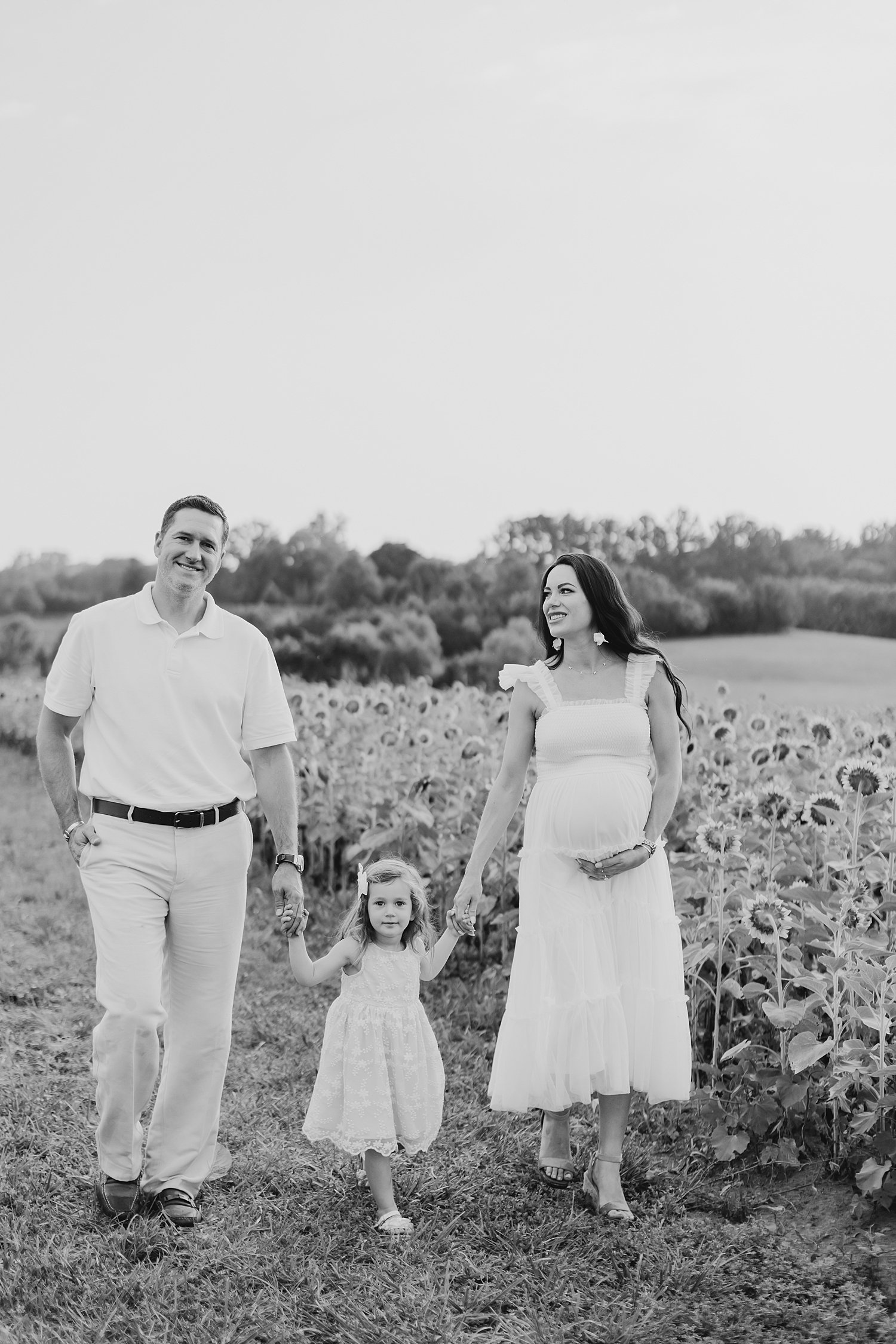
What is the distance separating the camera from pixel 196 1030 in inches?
135

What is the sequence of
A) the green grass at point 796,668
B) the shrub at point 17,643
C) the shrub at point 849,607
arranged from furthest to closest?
the shrub at point 17,643 → the shrub at point 849,607 → the green grass at point 796,668

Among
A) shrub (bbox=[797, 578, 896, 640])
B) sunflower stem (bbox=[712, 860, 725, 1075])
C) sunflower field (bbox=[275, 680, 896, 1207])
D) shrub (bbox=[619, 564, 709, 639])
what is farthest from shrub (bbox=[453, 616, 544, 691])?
sunflower stem (bbox=[712, 860, 725, 1075])

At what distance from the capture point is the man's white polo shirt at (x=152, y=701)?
331 cm

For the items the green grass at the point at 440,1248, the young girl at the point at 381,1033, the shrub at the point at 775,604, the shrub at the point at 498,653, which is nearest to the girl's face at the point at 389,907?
the young girl at the point at 381,1033

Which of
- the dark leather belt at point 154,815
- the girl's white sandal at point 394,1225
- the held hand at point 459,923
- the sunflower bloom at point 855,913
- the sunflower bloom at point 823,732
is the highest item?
the dark leather belt at point 154,815

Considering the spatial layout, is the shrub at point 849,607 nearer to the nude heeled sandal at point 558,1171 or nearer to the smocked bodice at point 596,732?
the smocked bodice at point 596,732

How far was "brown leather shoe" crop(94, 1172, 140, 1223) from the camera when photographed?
3270mm

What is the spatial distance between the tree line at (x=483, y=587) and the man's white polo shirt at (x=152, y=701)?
6481mm

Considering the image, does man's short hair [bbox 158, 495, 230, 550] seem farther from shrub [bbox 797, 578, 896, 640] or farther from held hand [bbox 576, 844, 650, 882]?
shrub [bbox 797, 578, 896, 640]

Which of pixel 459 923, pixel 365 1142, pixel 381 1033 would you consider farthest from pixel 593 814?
pixel 365 1142

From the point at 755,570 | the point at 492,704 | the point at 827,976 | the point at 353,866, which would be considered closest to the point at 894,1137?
the point at 827,976

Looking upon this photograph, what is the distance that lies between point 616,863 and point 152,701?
1263 millimetres

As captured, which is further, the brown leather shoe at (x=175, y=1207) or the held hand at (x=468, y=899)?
the held hand at (x=468, y=899)

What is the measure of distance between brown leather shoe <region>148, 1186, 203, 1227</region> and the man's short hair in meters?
1.69
